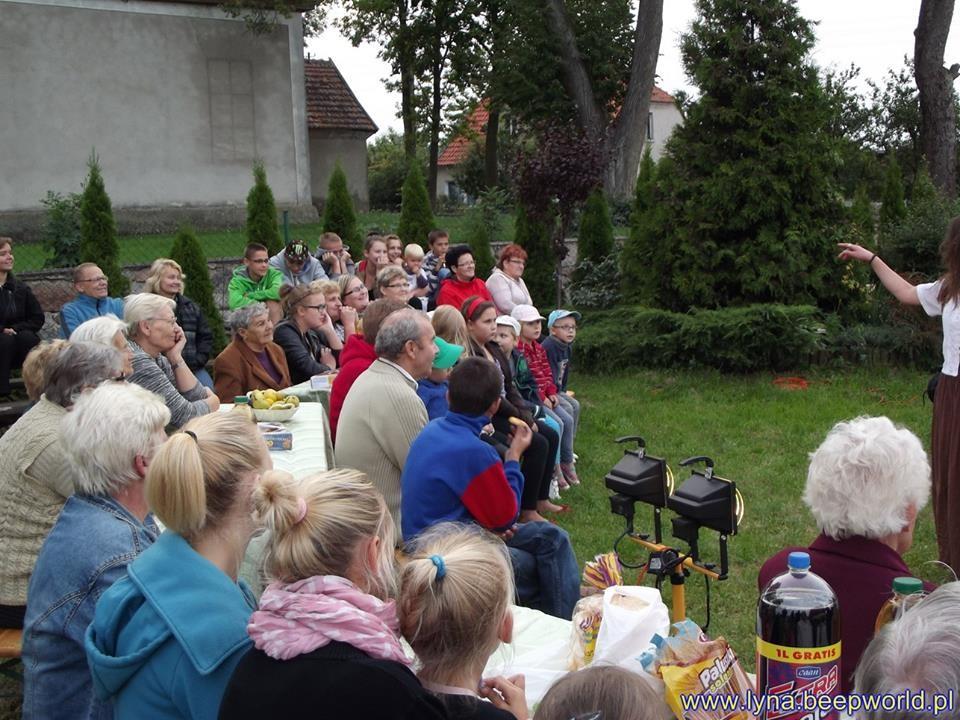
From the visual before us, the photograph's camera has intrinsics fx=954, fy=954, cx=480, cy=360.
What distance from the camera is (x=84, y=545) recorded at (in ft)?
9.32

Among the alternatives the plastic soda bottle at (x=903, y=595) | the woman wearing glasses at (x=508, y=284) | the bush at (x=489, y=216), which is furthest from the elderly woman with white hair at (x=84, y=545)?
the bush at (x=489, y=216)

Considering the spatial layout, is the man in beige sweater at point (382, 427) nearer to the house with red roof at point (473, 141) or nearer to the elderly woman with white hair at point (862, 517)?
the elderly woman with white hair at point (862, 517)

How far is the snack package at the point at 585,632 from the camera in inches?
117

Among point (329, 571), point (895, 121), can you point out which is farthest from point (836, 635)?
point (895, 121)

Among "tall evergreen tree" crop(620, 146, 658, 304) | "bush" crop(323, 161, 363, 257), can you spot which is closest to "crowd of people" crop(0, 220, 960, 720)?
"tall evergreen tree" crop(620, 146, 658, 304)

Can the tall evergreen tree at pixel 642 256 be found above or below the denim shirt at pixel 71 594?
above

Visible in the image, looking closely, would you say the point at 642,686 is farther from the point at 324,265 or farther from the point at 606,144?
the point at 606,144

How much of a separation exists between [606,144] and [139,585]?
732 inches

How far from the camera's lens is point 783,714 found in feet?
7.20

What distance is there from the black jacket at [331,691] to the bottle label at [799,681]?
30.3 inches

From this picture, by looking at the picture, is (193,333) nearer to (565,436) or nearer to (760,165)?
(565,436)

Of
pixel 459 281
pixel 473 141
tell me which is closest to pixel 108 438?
pixel 459 281

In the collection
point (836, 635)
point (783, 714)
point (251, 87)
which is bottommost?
point (783, 714)

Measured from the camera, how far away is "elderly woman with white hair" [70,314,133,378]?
4.43 meters
